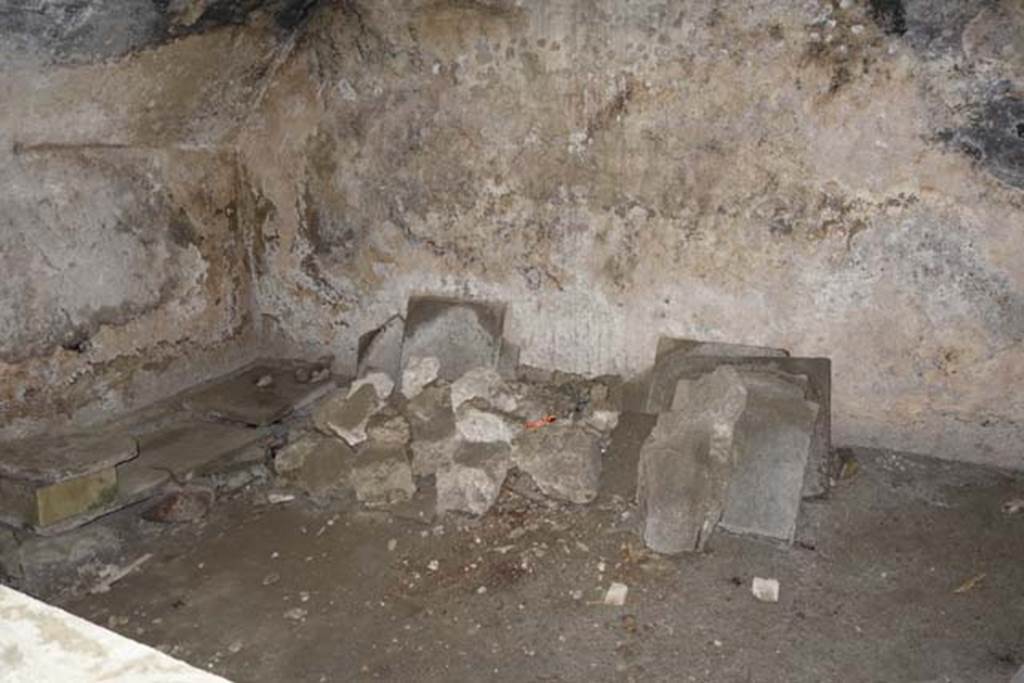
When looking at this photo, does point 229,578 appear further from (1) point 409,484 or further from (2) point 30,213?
(2) point 30,213

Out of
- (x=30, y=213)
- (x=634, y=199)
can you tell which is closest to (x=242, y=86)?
(x=30, y=213)

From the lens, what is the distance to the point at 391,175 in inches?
167

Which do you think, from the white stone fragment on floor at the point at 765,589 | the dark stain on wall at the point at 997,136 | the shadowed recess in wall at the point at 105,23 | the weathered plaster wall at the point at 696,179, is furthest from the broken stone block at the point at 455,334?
the dark stain on wall at the point at 997,136

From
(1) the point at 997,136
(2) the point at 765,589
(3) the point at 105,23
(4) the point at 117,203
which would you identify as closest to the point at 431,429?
(2) the point at 765,589

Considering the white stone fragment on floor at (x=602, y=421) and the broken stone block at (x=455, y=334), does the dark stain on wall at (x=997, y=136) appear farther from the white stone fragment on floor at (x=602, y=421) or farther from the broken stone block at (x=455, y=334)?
the broken stone block at (x=455, y=334)

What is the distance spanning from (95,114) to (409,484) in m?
2.04

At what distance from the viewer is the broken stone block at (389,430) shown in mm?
3701

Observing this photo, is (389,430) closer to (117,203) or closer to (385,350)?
(385,350)

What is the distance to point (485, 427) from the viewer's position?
3.61m

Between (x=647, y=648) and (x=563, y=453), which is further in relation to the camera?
(x=563, y=453)

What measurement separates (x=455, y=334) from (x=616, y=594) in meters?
1.68

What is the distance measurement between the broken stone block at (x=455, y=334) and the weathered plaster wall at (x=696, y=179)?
0.35 feet

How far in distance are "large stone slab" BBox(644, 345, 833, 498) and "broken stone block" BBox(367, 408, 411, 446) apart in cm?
109

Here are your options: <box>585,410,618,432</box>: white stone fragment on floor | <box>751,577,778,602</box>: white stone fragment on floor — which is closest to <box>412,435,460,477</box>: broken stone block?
<box>585,410,618,432</box>: white stone fragment on floor
